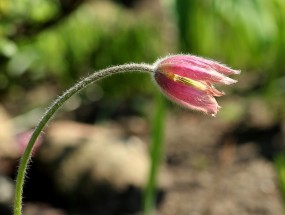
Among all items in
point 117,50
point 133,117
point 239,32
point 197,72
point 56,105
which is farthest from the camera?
point 117,50

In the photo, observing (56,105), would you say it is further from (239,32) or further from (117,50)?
(117,50)

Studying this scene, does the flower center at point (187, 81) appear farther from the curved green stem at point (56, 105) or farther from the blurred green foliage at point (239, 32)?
the blurred green foliage at point (239, 32)

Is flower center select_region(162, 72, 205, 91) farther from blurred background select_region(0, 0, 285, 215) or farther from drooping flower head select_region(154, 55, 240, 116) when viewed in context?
blurred background select_region(0, 0, 285, 215)

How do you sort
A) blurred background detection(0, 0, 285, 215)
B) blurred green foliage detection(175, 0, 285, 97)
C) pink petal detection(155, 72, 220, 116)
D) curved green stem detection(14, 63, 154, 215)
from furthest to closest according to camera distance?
blurred background detection(0, 0, 285, 215)
blurred green foliage detection(175, 0, 285, 97)
pink petal detection(155, 72, 220, 116)
curved green stem detection(14, 63, 154, 215)

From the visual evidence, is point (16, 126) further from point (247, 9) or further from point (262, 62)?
point (247, 9)

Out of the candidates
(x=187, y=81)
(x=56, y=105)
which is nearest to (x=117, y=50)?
(x=187, y=81)

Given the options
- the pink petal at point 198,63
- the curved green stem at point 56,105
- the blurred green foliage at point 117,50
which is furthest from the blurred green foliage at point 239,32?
the curved green stem at point 56,105

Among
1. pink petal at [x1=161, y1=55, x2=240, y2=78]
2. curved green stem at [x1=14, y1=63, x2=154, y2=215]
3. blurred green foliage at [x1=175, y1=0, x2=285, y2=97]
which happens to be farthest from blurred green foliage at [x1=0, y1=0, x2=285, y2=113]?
curved green stem at [x1=14, y1=63, x2=154, y2=215]
